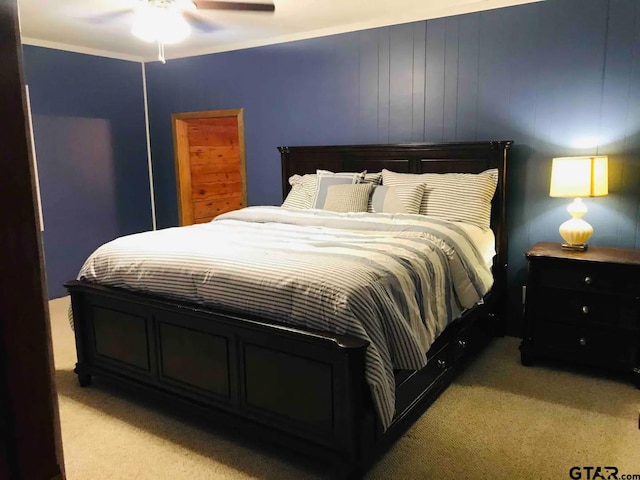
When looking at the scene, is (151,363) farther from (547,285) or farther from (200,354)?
(547,285)

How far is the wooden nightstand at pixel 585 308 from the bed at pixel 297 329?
0.32 meters

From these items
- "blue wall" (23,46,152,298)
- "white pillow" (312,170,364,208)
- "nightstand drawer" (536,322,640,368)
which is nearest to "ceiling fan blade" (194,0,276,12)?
"white pillow" (312,170,364,208)

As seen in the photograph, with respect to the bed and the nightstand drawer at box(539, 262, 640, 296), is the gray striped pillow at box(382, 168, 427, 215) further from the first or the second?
the nightstand drawer at box(539, 262, 640, 296)

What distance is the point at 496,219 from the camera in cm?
362

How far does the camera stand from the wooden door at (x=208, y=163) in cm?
527

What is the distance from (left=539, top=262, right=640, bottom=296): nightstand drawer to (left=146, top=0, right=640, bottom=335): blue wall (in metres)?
0.56

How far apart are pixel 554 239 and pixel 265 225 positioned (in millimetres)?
1950

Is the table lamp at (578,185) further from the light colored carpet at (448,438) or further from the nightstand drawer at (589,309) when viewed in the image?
the light colored carpet at (448,438)

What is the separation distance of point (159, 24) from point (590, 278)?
9.34 ft

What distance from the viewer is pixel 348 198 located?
378 cm

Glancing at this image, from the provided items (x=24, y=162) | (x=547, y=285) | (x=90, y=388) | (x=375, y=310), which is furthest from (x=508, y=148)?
(x=24, y=162)

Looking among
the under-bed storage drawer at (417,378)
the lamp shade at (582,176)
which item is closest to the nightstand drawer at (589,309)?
the lamp shade at (582,176)

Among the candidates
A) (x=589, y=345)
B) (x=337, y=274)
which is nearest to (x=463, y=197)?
(x=589, y=345)

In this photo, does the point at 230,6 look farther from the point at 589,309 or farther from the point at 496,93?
the point at 589,309
